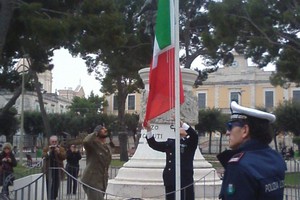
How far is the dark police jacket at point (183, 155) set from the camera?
22.8ft

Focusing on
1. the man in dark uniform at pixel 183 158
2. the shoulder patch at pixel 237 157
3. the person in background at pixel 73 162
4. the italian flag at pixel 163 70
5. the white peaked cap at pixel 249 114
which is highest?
the italian flag at pixel 163 70

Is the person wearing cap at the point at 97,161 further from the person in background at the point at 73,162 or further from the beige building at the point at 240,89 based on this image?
the beige building at the point at 240,89

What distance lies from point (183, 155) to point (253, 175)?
450cm

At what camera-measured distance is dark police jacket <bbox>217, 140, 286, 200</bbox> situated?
253 cm

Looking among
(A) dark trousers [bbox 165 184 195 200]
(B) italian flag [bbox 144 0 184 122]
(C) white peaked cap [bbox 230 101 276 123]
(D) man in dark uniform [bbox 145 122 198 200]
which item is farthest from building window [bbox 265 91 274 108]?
(C) white peaked cap [bbox 230 101 276 123]

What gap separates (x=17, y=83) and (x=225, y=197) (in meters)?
21.5

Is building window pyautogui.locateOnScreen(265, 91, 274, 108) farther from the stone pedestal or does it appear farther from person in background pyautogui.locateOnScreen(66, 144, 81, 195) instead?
the stone pedestal

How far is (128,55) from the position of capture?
935 inches

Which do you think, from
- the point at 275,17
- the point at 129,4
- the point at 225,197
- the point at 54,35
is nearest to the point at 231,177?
the point at 225,197

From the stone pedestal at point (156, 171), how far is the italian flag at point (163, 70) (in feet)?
11.3

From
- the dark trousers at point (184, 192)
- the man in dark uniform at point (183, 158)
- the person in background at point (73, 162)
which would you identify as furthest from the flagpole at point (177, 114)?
the person in background at point (73, 162)

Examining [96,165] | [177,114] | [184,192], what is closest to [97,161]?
[96,165]

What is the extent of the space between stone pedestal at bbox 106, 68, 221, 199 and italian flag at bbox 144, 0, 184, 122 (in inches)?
135

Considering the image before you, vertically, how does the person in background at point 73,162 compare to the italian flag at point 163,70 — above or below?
below
